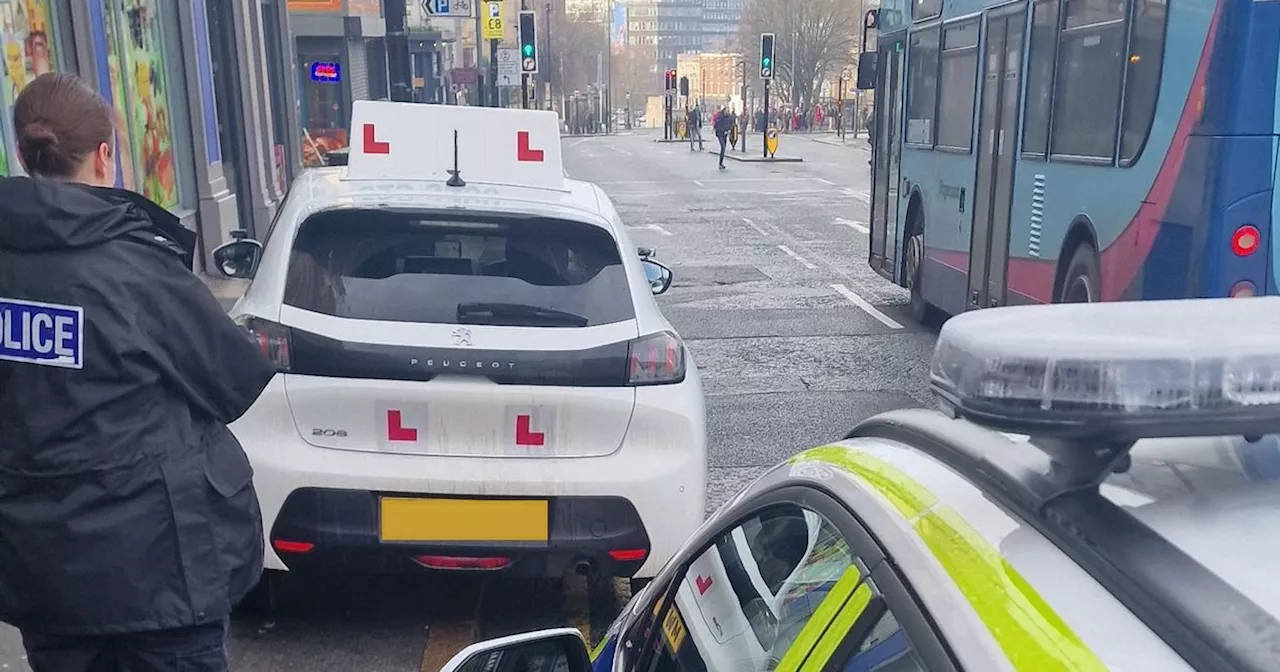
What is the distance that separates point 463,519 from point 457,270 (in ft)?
2.75

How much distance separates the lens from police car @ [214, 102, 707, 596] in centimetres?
371

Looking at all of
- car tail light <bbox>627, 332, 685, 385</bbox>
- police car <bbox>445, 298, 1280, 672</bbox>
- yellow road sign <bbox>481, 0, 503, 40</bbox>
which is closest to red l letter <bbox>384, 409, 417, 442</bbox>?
car tail light <bbox>627, 332, 685, 385</bbox>

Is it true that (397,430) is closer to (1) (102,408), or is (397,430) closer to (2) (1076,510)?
(1) (102,408)

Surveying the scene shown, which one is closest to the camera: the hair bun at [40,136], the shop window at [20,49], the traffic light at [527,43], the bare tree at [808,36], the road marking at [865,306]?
the hair bun at [40,136]

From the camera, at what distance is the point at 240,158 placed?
45.2 feet

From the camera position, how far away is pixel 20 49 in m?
8.17

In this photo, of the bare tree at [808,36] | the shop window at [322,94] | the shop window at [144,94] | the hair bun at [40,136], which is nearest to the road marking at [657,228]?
the shop window at [144,94]

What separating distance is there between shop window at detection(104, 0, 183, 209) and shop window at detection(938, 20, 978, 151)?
6678 mm

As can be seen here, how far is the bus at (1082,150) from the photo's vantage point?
230 inches

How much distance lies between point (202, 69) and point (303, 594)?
934 centimetres

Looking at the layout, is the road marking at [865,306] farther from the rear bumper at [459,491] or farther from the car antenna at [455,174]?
the rear bumper at [459,491]

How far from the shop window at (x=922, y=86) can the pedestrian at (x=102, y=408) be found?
8799 mm

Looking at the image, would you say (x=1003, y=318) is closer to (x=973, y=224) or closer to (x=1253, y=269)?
(x=1253, y=269)

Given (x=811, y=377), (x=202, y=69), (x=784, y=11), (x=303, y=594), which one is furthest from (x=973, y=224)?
(x=784, y=11)
